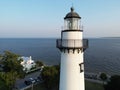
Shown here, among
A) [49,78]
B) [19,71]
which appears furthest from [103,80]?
[19,71]

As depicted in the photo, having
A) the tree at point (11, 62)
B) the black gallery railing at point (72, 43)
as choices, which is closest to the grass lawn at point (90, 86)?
the tree at point (11, 62)

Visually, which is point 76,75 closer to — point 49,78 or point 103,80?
point 49,78

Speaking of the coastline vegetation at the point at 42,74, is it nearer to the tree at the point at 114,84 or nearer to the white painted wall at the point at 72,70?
the tree at the point at 114,84

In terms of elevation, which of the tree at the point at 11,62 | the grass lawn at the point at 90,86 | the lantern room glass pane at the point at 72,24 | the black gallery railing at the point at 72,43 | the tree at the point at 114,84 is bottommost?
the grass lawn at the point at 90,86

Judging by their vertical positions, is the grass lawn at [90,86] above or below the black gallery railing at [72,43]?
below

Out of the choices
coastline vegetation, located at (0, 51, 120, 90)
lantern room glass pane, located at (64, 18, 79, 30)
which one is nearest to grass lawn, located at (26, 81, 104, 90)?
coastline vegetation, located at (0, 51, 120, 90)

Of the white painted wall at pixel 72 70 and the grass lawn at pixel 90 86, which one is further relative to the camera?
the grass lawn at pixel 90 86

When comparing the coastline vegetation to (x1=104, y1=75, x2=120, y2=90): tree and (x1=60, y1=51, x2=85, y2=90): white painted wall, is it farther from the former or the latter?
(x1=60, y1=51, x2=85, y2=90): white painted wall

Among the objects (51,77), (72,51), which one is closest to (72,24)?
(72,51)

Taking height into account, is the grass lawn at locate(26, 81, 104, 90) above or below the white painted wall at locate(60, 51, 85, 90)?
below
